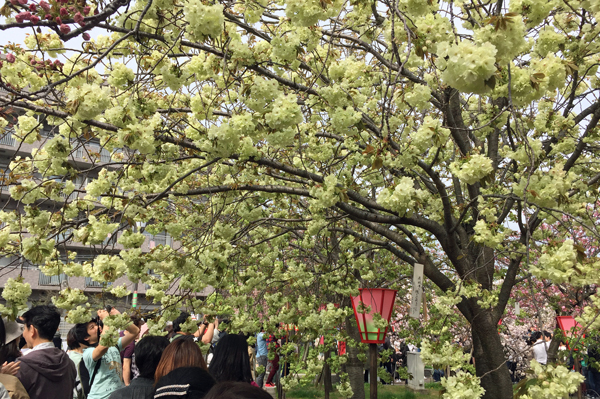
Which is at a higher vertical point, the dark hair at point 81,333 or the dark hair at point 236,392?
the dark hair at point 81,333

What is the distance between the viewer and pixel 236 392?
1233mm

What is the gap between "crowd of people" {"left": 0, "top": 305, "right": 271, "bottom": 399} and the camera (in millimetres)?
2109

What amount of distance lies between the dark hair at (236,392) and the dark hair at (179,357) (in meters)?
1.47

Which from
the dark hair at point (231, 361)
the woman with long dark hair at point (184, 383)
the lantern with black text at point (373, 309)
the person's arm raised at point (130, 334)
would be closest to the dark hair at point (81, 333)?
the person's arm raised at point (130, 334)

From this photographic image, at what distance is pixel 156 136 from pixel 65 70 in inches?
57.6

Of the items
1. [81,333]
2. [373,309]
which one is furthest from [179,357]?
[373,309]

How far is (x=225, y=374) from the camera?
3039 millimetres

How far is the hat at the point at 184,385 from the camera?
197 centimetres

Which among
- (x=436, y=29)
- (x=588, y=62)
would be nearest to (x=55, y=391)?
(x=436, y=29)

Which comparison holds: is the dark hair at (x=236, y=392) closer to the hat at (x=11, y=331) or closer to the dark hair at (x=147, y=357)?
the dark hair at (x=147, y=357)

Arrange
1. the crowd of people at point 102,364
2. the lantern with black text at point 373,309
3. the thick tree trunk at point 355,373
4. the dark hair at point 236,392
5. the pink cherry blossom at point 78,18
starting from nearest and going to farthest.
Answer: the dark hair at point 236,392
the crowd of people at point 102,364
the pink cherry blossom at point 78,18
the lantern with black text at point 373,309
the thick tree trunk at point 355,373

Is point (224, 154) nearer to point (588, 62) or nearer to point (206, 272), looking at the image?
point (206, 272)

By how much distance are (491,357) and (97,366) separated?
3.42m

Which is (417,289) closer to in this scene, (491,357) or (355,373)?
(491,357)
